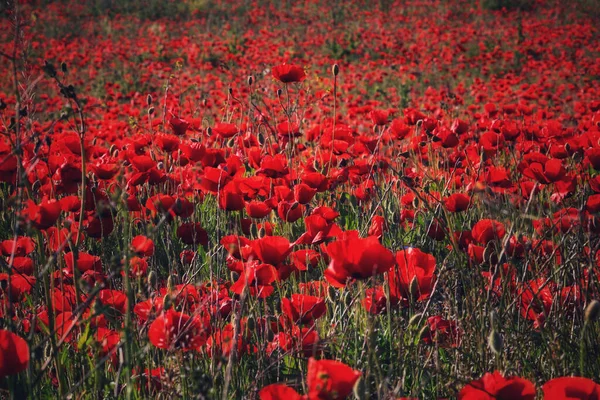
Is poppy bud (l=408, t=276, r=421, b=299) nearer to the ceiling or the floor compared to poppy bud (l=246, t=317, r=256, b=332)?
nearer to the ceiling

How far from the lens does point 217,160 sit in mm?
2549

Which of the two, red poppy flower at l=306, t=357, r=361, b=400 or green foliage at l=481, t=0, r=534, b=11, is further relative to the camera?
green foliage at l=481, t=0, r=534, b=11

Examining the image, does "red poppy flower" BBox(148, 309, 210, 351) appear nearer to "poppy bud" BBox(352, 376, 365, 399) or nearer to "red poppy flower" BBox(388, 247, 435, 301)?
"poppy bud" BBox(352, 376, 365, 399)

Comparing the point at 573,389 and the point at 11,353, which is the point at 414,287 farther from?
the point at 11,353

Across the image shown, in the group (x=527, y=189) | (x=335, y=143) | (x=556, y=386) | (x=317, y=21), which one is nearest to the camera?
(x=556, y=386)

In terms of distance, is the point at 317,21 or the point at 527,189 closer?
the point at 527,189

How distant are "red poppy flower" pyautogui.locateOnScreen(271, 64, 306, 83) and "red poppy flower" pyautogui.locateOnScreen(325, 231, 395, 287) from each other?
5.48ft

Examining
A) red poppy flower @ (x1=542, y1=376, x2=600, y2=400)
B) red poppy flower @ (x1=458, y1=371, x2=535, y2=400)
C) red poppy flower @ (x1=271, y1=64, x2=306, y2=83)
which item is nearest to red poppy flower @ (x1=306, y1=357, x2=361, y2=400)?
red poppy flower @ (x1=458, y1=371, x2=535, y2=400)

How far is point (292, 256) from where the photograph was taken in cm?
199

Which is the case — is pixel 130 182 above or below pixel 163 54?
above

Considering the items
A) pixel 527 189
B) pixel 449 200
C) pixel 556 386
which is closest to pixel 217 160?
pixel 449 200

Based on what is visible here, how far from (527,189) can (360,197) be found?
73cm

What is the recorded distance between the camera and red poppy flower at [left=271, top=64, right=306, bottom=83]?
8.84 feet

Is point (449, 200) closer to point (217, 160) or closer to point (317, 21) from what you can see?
point (217, 160)
